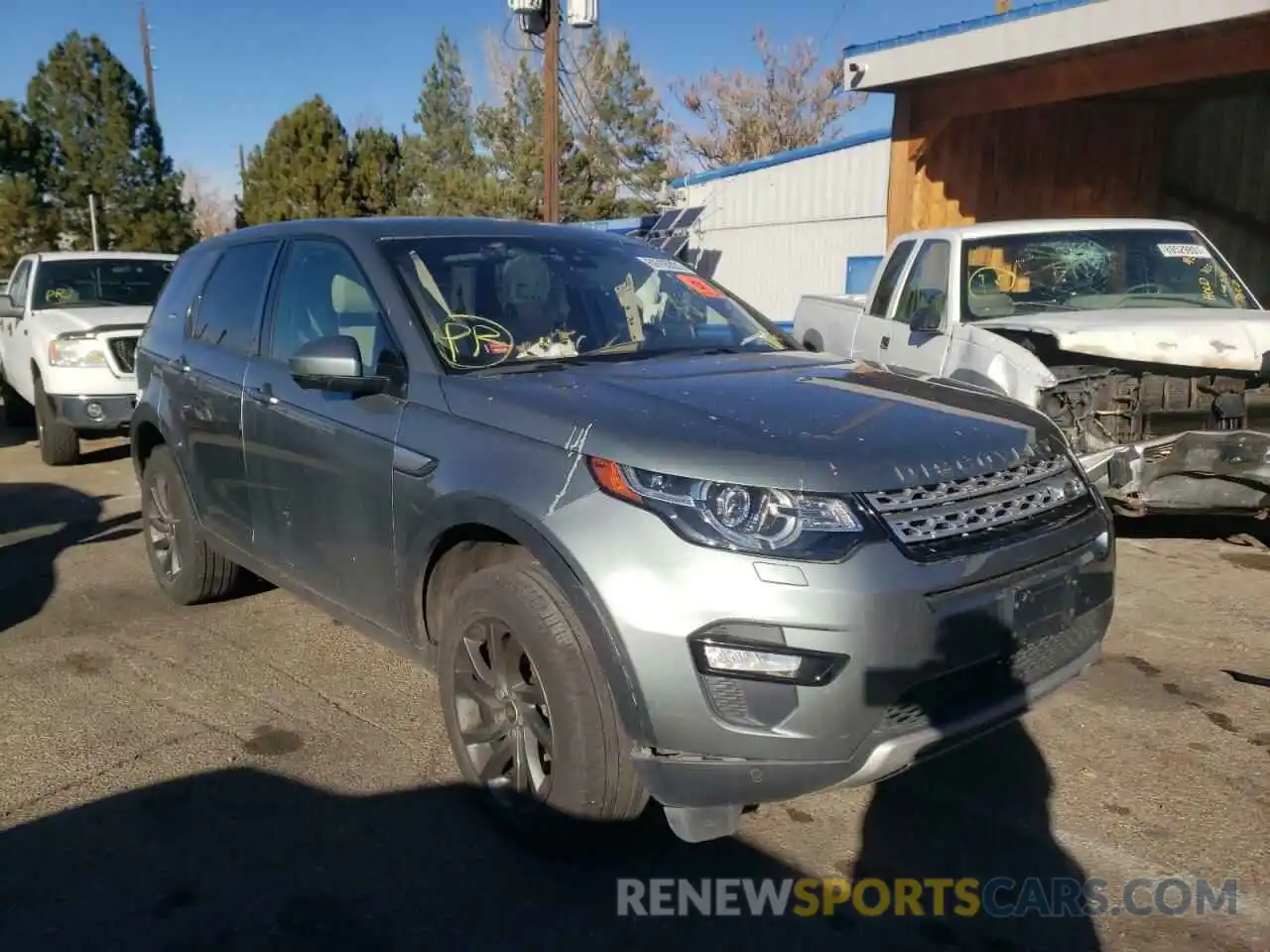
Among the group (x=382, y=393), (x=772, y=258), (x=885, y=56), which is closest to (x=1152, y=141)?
(x=885, y=56)

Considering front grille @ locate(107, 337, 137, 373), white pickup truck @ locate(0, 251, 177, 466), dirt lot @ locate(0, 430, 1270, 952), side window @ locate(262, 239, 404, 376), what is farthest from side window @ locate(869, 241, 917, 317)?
front grille @ locate(107, 337, 137, 373)

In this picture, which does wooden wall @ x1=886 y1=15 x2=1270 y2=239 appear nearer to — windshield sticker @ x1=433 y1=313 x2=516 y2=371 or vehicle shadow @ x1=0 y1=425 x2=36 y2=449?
windshield sticker @ x1=433 y1=313 x2=516 y2=371

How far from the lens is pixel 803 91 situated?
40.2m

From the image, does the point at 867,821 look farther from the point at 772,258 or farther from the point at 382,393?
the point at 772,258

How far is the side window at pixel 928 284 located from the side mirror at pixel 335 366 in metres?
4.20

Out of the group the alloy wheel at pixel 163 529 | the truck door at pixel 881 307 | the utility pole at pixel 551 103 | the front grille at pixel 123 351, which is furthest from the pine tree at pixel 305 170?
the alloy wheel at pixel 163 529

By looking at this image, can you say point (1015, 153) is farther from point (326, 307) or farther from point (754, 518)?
point (754, 518)

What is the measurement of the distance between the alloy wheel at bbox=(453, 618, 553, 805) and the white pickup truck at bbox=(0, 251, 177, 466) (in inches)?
218

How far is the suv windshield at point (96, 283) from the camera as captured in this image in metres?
9.84

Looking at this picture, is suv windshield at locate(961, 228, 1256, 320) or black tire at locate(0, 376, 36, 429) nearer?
suv windshield at locate(961, 228, 1256, 320)

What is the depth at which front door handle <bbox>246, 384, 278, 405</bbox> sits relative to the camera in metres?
4.04

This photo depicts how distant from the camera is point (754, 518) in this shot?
2594 millimetres

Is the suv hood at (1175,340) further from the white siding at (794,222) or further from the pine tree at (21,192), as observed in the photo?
the pine tree at (21,192)

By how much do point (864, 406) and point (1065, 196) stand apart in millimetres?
11482
